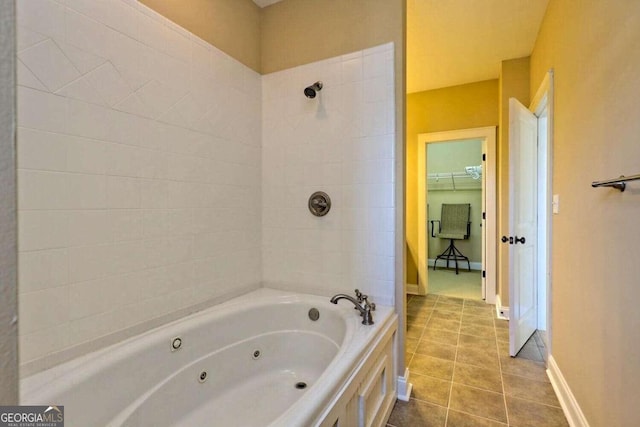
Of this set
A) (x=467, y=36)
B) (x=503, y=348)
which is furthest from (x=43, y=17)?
(x=503, y=348)

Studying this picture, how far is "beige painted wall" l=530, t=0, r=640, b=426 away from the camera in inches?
41.1

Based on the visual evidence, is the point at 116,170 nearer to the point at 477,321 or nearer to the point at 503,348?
the point at 503,348

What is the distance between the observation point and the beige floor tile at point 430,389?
1764 millimetres

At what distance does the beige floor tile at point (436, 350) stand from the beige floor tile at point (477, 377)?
0.44 feet

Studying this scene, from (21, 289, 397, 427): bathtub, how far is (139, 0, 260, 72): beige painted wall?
1.67 m

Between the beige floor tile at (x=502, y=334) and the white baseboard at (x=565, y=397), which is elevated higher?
the white baseboard at (x=565, y=397)

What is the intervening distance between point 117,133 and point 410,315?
294 cm

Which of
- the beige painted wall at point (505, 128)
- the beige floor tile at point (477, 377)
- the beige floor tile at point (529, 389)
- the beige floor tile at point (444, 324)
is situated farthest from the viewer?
the beige painted wall at point (505, 128)

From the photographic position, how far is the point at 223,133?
1.92 m

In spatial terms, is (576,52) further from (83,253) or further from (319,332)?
(83,253)

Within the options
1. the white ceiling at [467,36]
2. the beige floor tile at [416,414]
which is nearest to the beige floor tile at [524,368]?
the beige floor tile at [416,414]

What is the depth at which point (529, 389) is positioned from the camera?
1853 millimetres

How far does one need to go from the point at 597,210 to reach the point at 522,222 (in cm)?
102

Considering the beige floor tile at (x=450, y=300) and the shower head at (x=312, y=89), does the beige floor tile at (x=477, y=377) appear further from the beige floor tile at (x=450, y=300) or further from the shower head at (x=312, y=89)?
the shower head at (x=312, y=89)
